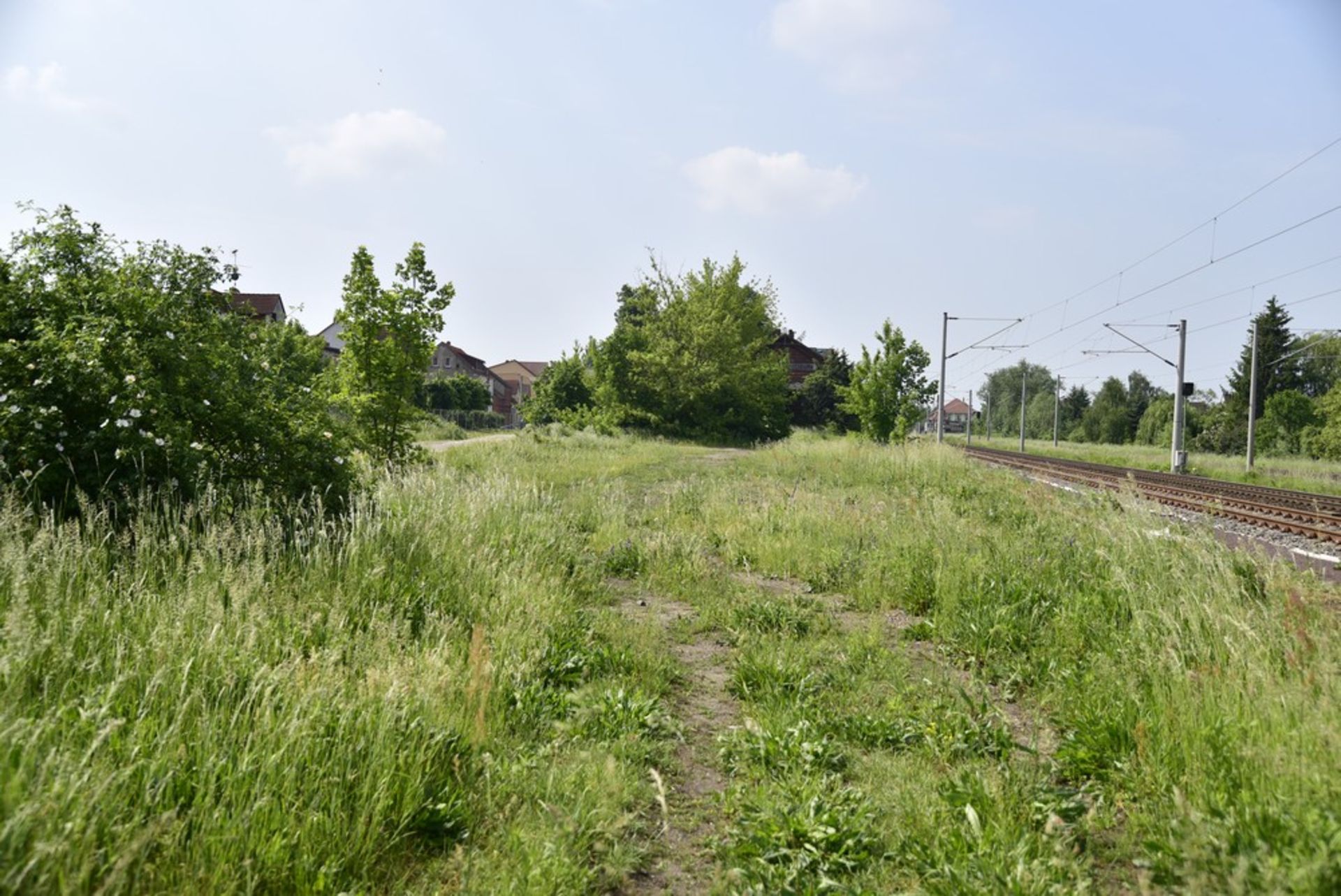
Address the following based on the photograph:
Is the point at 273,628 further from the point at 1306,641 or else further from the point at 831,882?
the point at 1306,641

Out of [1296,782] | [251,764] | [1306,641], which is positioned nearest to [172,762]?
[251,764]

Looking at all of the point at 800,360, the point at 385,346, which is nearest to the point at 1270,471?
the point at 385,346

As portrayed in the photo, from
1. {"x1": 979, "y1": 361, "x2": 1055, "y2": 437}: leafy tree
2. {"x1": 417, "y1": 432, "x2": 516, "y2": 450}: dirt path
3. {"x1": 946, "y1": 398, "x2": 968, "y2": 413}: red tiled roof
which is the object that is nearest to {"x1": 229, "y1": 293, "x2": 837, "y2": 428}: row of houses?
{"x1": 417, "y1": 432, "x2": 516, "y2": 450}: dirt path

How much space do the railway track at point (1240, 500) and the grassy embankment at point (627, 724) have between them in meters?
3.24

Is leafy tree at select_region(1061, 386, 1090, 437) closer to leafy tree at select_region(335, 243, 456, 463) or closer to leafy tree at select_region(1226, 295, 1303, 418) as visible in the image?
leafy tree at select_region(1226, 295, 1303, 418)

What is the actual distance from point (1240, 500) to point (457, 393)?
2290 inches

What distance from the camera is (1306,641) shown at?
3.83 m

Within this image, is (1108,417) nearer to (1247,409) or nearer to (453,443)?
(1247,409)

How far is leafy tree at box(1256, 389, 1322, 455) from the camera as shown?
2024 inches

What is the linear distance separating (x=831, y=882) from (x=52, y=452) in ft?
16.6

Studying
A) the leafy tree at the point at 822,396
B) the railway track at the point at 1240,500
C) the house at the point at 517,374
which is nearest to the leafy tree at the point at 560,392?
the leafy tree at the point at 822,396

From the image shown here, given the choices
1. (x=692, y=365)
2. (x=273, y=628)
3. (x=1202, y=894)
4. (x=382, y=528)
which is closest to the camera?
(x=1202, y=894)

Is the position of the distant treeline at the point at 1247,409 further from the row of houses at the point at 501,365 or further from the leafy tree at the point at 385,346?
the leafy tree at the point at 385,346

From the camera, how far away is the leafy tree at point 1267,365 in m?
57.0
